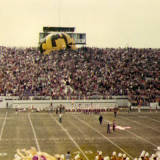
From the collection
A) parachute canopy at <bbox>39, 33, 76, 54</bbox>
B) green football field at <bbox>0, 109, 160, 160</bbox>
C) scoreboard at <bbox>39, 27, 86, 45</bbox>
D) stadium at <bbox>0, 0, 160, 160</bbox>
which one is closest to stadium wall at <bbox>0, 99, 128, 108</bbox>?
stadium at <bbox>0, 0, 160, 160</bbox>

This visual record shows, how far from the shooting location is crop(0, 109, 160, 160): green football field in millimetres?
25422

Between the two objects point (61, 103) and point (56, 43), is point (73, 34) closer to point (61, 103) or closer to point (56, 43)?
point (61, 103)

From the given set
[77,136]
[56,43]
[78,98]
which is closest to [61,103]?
[78,98]

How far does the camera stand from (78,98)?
57.2m

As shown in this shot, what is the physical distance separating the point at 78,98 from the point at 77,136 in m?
26.3

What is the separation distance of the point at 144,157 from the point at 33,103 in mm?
38002

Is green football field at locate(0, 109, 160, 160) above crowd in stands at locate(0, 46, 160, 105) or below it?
below

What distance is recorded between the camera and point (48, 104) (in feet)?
181

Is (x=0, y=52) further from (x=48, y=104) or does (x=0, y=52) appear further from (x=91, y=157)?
(x=91, y=157)

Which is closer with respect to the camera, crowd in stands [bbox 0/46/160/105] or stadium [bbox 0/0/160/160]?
stadium [bbox 0/0/160/160]

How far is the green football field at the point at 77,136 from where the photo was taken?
83.4 ft

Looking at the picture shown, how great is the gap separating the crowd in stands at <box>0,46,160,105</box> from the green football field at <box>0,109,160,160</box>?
16.5 metres

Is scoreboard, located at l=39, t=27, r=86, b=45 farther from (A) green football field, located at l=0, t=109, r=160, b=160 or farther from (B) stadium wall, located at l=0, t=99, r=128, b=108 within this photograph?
(A) green football field, located at l=0, t=109, r=160, b=160

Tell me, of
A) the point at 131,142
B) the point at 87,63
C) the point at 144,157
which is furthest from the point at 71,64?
the point at 144,157
